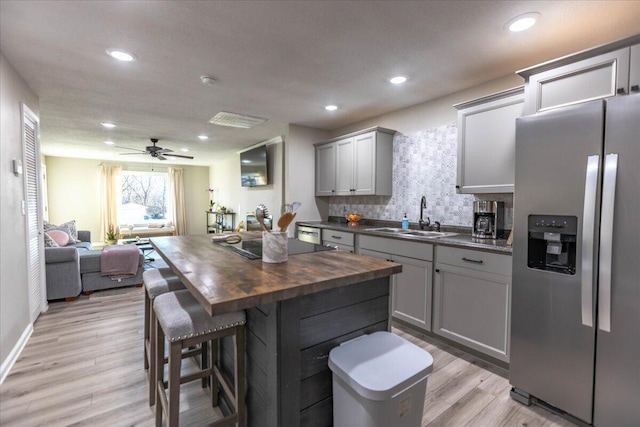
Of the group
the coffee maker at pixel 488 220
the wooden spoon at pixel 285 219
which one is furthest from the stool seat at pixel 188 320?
the coffee maker at pixel 488 220

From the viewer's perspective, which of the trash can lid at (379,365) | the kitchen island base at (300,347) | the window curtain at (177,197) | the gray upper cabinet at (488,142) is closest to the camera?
the trash can lid at (379,365)

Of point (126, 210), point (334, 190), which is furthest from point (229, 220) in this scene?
point (334, 190)

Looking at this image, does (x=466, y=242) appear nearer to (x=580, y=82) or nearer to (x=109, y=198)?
(x=580, y=82)

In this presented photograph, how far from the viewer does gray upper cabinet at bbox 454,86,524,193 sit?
7.86 ft

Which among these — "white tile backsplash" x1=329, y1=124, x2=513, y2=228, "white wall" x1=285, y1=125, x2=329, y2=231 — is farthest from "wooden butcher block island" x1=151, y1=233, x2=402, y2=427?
"white wall" x1=285, y1=125, x2=329, y2=231

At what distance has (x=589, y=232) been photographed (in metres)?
1.54

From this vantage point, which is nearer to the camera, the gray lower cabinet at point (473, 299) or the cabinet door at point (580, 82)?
the cabinet door at point (580, 82)

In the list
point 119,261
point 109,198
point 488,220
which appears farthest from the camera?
point 109,198

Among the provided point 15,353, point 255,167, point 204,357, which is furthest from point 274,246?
point 255,167

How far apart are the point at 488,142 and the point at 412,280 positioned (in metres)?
1.38

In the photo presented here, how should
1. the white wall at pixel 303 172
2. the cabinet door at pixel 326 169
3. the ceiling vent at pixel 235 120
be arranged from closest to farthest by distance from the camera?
the ceiling vent at pixel 235 120 → the cabinet door at pixel 326 169 → the white wall at pixel 303 172

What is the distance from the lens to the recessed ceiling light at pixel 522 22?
176cm

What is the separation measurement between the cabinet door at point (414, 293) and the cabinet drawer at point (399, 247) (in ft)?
0.16

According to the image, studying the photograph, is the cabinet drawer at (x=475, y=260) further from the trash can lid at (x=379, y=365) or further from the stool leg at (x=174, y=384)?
the stool leg at (x=174, y=384)
